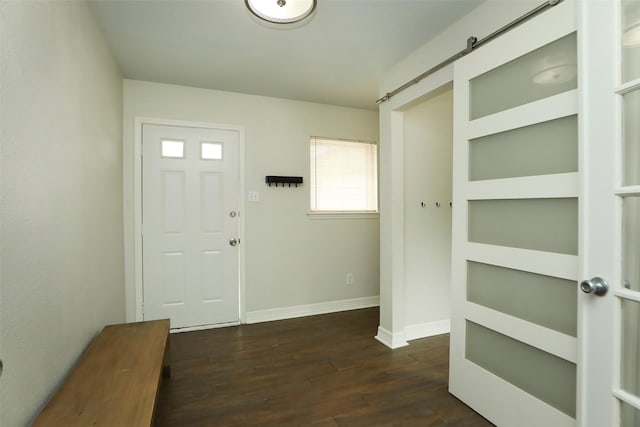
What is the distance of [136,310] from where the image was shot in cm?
288

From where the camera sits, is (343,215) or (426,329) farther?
(343,215)

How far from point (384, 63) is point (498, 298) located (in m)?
2.05

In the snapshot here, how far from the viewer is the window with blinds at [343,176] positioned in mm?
3547

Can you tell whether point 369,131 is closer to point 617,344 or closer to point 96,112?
point 96,112

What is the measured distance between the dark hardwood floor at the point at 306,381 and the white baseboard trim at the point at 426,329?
7cm

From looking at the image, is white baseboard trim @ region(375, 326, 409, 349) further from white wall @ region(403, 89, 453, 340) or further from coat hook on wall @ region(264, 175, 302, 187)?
coat hook on wall @ region(264, 175, 302, 187)

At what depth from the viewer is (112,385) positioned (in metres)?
1.30

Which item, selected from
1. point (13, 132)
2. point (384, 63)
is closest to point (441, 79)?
point (384, 63)

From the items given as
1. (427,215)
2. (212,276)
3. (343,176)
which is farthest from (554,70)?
(212,276)

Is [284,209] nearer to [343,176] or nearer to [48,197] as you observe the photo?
[343,176]

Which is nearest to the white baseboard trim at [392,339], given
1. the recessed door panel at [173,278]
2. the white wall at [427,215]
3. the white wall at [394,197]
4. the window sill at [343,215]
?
the white wall at [394,197]

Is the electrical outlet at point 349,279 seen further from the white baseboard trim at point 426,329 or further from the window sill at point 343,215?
the white baseboard trim at point 426,329

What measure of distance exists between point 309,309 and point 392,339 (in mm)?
1129

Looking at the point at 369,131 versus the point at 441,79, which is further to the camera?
the point at 369,131
